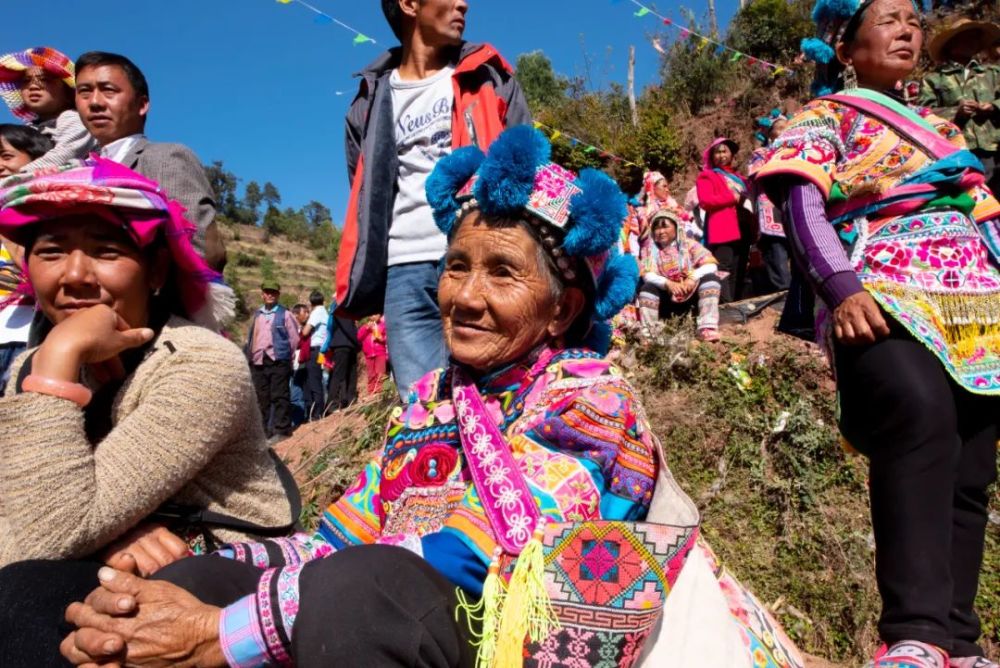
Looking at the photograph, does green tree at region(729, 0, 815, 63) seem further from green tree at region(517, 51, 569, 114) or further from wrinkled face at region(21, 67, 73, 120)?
wrinkled face at region(21, 67, 73, 120)

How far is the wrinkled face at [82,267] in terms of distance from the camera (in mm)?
1992

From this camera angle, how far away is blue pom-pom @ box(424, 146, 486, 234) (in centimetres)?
222

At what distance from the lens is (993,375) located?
216 centimetres

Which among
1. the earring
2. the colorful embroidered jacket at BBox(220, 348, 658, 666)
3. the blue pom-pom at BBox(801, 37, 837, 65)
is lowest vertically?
the colorful embroidered jacket at BBox(220, 348, 658, 666)

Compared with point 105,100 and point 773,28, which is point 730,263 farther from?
point 773,28

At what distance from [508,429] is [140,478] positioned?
0.89m

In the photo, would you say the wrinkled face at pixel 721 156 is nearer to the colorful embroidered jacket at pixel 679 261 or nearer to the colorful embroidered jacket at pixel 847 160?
the colorful embroidered jacket at pixel 679 261

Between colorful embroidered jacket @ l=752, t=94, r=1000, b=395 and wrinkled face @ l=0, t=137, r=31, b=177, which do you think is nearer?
colorful embroidered jacket @ l=752, t=94, r=1000, b=395

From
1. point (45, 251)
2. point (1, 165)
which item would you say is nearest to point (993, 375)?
point (45, 251)

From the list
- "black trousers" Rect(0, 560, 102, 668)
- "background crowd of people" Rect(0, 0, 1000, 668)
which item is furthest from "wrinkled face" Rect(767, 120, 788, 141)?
"black trousers" Rect(0, 560, 102, 668)

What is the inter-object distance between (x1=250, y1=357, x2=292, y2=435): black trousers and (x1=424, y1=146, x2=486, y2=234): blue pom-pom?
8897 millimetres

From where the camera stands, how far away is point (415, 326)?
3.21 metres

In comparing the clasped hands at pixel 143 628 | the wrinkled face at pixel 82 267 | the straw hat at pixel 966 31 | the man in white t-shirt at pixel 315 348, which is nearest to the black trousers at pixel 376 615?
the clasped hands at pixel 143 628

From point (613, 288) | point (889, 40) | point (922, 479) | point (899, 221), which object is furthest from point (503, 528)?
point (889, 40)
